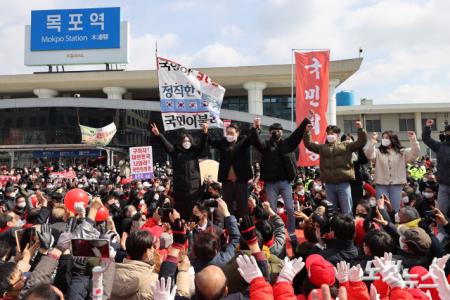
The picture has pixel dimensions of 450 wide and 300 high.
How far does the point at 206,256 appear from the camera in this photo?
3.18m

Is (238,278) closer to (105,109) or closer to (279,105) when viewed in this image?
(105,109)

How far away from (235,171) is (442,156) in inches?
122

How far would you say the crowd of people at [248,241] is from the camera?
2357 mm

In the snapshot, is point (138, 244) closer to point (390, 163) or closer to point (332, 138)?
point (332, 138)

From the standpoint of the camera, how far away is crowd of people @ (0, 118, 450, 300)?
236 centimetres

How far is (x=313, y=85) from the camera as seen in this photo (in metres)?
9.09

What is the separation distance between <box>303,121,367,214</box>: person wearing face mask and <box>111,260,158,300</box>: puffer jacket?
12.2 ft

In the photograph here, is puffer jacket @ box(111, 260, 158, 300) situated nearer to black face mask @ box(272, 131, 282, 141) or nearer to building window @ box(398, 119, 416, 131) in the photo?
black face mask @ box(272, 131, 282, 141)

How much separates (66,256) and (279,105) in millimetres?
29395

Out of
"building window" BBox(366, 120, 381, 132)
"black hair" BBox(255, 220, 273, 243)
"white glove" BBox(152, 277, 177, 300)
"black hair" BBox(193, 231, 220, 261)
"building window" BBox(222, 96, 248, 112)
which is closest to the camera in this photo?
"white glove" BBox(152, 277, 177, 300)

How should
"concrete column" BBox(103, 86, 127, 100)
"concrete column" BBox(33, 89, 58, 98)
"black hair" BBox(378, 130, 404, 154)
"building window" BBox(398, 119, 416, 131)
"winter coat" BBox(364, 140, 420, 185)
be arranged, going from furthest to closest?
"building window" BBox(398, 119, 416, 131) < "concrete column" BBox(33, 89, 58, 98) < "concrete column" BBox(103, 86, 127, 100) < "black hair" BBox(378, 130, 404, 154) < "winter coat" BBox(364, 140, 420, 185)

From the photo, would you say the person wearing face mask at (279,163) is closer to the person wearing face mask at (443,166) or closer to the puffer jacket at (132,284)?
the person wearing face mask at (443,166)

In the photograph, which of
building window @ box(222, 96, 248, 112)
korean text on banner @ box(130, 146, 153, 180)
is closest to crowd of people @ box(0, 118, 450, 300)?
korean text on banner @ box(130, 146, 153, 180)

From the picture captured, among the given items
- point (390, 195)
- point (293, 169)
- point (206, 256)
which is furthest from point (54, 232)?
point (390, 195)
